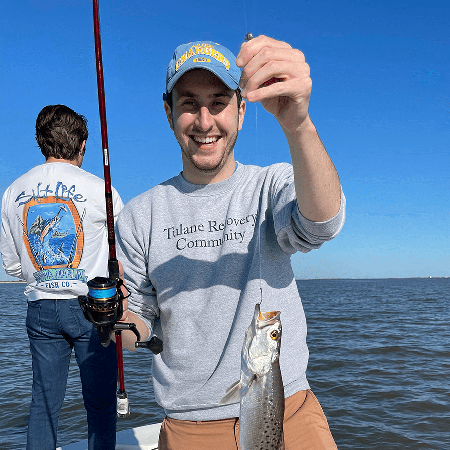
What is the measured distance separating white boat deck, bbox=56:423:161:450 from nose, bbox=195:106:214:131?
12.0ft

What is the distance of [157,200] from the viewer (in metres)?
2.86

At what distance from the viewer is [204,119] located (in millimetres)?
2484

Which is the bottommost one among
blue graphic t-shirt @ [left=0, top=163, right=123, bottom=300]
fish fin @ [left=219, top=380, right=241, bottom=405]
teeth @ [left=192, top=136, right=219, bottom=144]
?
fish fin @ [left=219, top=380, right=241, bottom=405]

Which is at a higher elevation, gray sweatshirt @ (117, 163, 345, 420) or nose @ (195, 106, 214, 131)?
nose @ (195, 106, 214, 131)

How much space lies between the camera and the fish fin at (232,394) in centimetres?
214

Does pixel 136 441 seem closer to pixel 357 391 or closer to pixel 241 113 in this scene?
pixel 241 113

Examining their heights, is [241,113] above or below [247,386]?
above

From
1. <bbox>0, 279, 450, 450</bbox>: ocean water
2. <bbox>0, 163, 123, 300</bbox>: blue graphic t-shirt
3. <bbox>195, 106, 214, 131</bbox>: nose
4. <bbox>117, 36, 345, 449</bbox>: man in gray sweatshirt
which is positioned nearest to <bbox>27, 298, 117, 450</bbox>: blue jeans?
<bbox>0, 163, 123, 300</bbox>: blue graphic t-shirt

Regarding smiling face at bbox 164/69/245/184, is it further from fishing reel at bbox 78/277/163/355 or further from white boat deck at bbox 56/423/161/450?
white boat deck at bbox 56/423/161/450

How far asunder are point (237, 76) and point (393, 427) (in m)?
7.45

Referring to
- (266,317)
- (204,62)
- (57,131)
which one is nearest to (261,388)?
(266,317)

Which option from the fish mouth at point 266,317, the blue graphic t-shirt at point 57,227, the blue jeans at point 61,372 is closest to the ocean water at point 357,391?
the blue jeans at point 61,372

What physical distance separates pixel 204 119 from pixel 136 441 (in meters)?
3.85

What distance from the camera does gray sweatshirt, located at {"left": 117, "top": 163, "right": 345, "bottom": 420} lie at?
2.44 m
